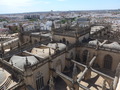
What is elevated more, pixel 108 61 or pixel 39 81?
pixel 108 61

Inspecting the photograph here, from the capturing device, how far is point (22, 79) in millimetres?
19578

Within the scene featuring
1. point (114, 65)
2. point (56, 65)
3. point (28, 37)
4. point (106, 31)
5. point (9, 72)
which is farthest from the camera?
point (106, 31)

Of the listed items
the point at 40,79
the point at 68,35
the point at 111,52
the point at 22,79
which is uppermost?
the point at 68,35

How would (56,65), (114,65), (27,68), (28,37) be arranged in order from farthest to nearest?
(28,37)
(114,65)
(56,65)
(27,68)

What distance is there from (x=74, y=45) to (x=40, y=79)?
45.4 ft

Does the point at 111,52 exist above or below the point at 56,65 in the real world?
above

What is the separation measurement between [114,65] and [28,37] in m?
29.3

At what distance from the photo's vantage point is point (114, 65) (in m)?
29.3

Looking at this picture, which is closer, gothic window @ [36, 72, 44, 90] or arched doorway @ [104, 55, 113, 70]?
gothic window @ [36, 72, 44, 90]

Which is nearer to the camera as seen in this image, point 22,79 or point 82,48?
point 22,79

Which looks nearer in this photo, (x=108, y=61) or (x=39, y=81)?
(x=39, y=81)

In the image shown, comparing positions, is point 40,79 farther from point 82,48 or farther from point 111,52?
point 111,52

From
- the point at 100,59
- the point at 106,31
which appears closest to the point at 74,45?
the point at 100,59

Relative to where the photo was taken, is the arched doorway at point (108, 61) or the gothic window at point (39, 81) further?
the arched doorway at point (108, 61)
